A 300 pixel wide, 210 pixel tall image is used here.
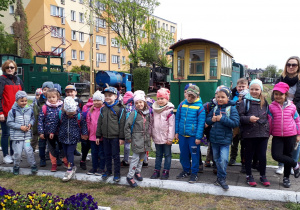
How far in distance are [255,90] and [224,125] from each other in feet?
2.48

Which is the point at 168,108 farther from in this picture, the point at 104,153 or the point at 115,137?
the point at 104,153

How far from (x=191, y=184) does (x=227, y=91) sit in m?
1.63

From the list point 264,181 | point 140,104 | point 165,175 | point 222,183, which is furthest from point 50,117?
point 264,181

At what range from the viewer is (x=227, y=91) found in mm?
4391

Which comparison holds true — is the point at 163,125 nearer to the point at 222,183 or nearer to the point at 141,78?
the point at 222,183

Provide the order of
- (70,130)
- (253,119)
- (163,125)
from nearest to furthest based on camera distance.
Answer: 1. (253,119)
2. (163,125)
3. (70,130)

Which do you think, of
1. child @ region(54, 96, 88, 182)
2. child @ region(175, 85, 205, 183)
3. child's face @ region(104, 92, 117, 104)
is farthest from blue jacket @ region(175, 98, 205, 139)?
child @ region(54, 96, 88, 182)

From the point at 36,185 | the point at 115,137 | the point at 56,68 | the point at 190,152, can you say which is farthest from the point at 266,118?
the point at 56,68

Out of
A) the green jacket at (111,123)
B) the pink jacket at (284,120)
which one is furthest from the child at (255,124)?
the green jacket at (111,123)

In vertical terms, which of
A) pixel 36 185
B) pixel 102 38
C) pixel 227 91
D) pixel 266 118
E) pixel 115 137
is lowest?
pixel 36 185

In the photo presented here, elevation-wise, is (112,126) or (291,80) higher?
(291,80)

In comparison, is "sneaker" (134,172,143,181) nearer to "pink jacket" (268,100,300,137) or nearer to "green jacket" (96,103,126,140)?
"green jacket" (96,103,126,140)

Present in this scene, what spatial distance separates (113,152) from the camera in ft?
15.8

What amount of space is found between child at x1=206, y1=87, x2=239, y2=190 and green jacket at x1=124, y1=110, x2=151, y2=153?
1.10 m
